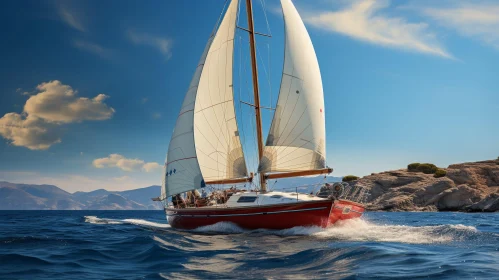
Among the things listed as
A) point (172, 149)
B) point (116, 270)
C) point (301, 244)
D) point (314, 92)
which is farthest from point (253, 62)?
point (116, 270)

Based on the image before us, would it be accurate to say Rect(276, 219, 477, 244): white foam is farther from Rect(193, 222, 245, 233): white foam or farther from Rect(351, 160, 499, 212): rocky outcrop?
Rect(351, 160, 499, 212): rocky outcrop

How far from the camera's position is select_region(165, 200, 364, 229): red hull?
22422mm

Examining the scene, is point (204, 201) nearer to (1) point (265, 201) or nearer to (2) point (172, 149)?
(2) point (172, 149)

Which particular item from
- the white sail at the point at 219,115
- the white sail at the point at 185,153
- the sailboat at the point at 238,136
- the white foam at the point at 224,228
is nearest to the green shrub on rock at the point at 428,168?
the sailboat at the point at 238,136

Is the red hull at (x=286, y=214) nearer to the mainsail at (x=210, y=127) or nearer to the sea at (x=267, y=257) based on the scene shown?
the sea at (x=267, y=257)

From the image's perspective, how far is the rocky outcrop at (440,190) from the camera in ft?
219

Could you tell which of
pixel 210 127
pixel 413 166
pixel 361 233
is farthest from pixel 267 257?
pixel 413 166

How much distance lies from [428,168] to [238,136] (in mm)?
72551

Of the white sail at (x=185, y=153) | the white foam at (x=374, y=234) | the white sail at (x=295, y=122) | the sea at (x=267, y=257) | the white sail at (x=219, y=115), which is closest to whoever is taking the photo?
Answer: the sea at (x=267, y=257)

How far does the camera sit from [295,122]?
84.5ft

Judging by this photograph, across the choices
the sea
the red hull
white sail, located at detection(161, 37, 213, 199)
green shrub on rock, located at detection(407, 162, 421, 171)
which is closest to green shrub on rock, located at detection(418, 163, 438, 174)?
green shrub on rock, located at detection(407, 162, 421, 171)

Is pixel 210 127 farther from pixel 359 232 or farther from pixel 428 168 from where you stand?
pixel 428 168

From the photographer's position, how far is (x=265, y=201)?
23984 mm

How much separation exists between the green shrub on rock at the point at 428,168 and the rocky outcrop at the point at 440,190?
3.97 metres
